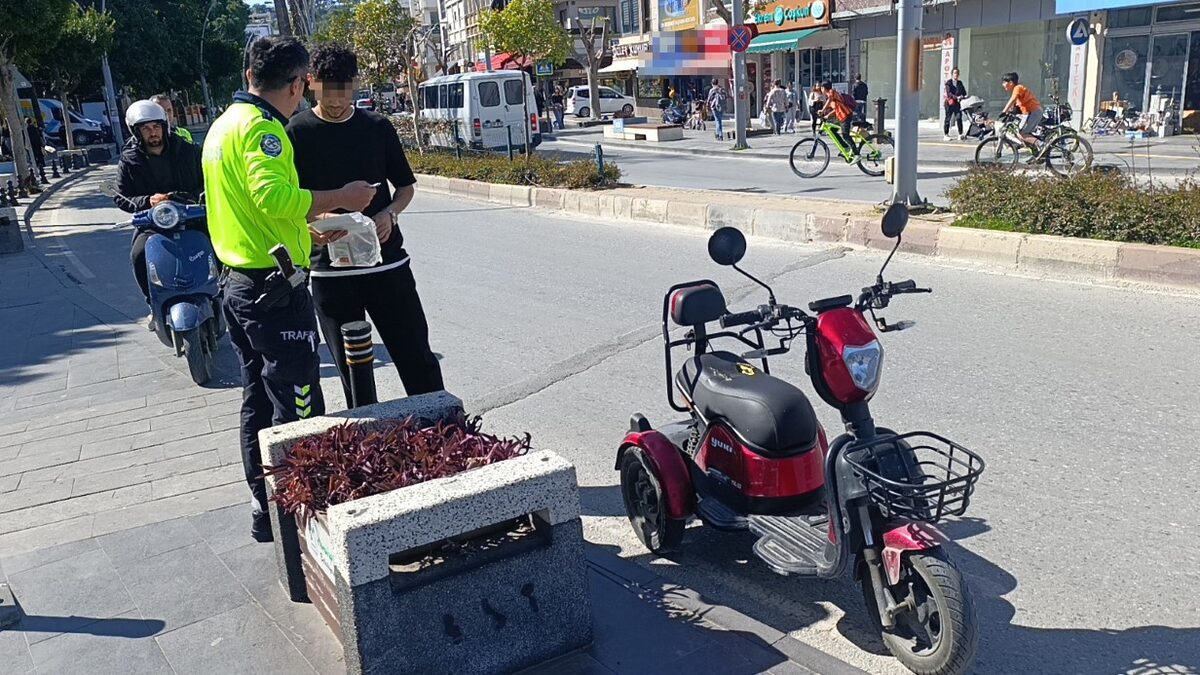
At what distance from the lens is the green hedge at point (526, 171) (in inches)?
549

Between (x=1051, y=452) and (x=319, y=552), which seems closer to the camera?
(x=319, y=552)

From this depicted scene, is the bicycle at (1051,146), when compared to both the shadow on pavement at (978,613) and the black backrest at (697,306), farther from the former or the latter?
the black backrest at (697,306)

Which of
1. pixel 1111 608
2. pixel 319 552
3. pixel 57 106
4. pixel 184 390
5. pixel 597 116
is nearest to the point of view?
pixel 319 552

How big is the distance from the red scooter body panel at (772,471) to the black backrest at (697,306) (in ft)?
1.32

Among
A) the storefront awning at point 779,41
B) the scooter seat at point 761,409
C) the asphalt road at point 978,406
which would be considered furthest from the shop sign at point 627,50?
the scooter seat at point 761,409

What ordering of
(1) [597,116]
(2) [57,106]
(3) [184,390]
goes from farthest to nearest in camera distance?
(2) [57,106]
(1) [597,116]
(3) [184,390]

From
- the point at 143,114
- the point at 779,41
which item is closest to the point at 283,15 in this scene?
the point at 779,41

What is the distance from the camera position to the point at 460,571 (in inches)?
112

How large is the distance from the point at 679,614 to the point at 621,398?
2402 mm

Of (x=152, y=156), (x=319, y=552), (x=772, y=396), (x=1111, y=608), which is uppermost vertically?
(x=152, y=156)

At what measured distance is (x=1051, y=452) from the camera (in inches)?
174

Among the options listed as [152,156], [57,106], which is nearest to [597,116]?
[57,106]

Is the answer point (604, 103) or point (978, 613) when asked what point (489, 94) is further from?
point (978, 613)

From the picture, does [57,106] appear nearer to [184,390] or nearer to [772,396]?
[184,390]
